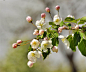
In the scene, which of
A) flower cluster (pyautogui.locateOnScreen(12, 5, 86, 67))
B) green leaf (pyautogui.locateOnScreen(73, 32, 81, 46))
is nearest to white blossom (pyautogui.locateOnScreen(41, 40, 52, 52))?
flower cluster (pyautogui.locateOnScreen(12, 5, 86, 67))

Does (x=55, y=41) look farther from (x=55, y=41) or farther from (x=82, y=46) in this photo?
(x=82, y=46)

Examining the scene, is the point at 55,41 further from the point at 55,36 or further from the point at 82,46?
the point at 82,46

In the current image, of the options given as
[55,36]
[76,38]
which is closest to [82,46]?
[76,38]

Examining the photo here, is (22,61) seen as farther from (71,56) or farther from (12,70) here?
(71,56)

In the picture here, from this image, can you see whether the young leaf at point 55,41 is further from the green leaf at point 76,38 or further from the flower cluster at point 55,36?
the green leaf at point 76,38

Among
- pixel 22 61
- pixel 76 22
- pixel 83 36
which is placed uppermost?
pixel 22 61

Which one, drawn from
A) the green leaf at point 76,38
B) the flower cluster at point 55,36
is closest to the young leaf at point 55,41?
the flower cluster at point 55,36

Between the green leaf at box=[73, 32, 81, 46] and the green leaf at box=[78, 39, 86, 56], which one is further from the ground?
the green leaf at box=[73, 32, 81, 46]

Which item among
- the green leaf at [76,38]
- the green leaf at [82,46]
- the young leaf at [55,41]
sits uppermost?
the young leaf at [55,41]

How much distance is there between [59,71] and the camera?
972 centimetres

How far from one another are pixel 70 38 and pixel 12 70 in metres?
7.84

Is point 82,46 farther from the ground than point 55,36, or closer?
closer

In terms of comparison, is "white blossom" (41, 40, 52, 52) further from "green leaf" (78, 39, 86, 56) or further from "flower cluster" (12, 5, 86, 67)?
"green leaf" (78, 39, 86, 56)

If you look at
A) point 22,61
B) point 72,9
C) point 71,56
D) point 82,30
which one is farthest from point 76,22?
point 22,61
